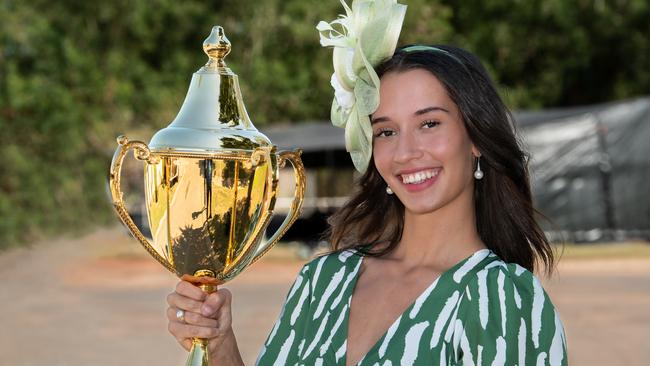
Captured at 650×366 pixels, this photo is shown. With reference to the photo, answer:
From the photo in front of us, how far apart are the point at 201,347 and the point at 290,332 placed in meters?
0.21

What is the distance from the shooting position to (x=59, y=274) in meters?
13.5

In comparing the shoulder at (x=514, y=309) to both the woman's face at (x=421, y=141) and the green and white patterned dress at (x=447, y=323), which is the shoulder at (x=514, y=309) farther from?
the woman's face at (x=421, y=141)

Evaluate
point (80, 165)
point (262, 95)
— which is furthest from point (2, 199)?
point (262, 95)

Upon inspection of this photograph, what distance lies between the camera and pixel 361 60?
7.59 ft

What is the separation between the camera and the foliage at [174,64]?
62.4 feet

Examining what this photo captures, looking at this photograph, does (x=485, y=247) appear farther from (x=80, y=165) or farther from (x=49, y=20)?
(x=49, y=20)

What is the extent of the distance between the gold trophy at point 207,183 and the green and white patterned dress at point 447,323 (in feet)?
0.54

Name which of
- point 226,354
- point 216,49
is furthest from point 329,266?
point 216,49

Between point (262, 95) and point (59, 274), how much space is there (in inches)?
382

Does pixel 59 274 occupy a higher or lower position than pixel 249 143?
lower

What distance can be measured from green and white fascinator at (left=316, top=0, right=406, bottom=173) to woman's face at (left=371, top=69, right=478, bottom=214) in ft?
0.11

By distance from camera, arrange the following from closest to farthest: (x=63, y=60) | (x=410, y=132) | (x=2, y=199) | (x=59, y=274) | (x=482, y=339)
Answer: (x=482, y=339), (x=410, y=132), (x=59, y=274), (x=2, y=199), (x=63, y=60)

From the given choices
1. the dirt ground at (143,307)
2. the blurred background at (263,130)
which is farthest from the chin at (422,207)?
the blurred background at (263,130)

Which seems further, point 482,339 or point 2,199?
point 2,199
